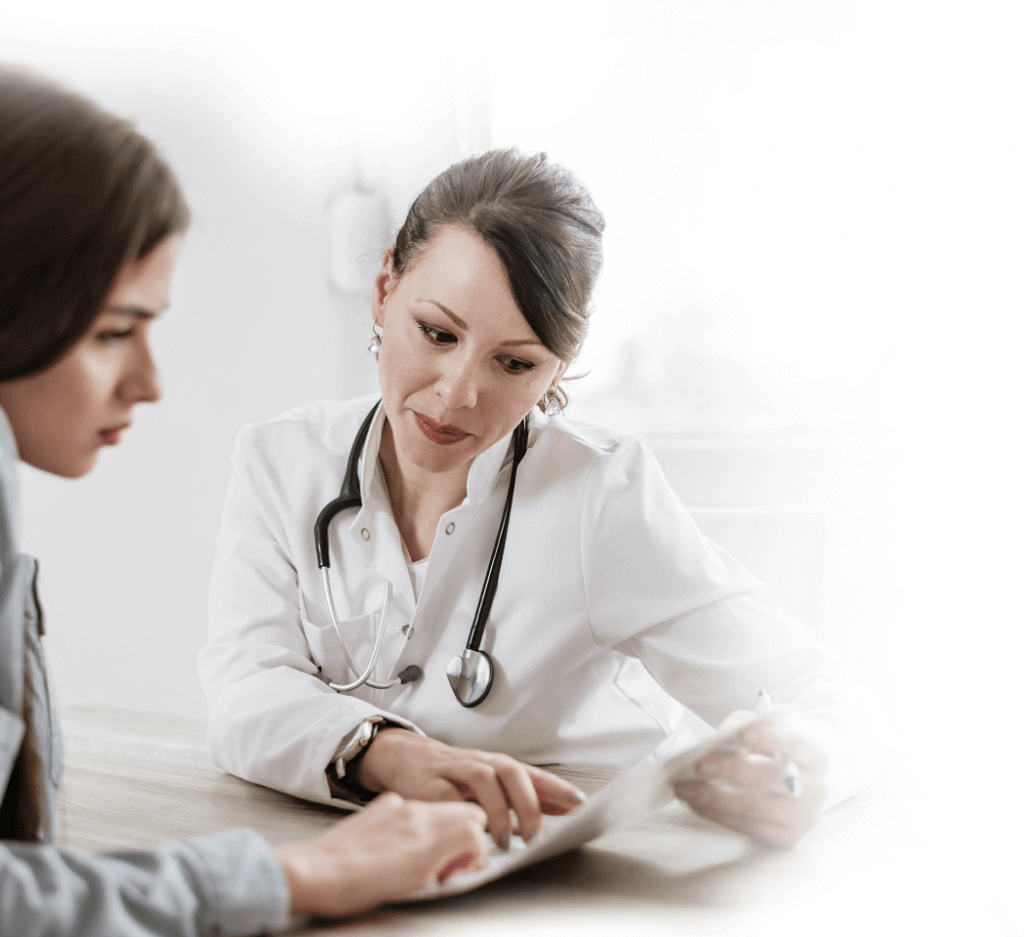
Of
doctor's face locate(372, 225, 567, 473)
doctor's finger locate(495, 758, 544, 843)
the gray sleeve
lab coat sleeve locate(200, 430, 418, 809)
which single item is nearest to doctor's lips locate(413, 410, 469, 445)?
doctor's face locate(372, 225, 567, 473)

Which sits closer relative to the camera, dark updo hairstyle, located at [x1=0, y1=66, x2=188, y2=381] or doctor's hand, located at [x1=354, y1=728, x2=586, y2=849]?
dark updo hairstyle, located at [x1=0, y1=66, x2=188, y2=381]

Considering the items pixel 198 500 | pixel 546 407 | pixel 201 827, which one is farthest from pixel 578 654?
pixel 198 500

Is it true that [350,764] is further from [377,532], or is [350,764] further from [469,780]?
[377,532]

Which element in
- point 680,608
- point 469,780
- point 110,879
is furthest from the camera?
point 680,608

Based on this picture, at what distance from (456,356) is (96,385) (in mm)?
386

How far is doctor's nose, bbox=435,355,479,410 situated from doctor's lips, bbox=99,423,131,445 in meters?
0.34

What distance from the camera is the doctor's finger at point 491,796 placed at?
1.77 ft

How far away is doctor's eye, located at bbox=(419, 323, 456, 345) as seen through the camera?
809 millimetres

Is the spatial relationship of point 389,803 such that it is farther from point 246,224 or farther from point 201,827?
point 246,224

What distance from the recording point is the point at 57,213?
16.2 inches

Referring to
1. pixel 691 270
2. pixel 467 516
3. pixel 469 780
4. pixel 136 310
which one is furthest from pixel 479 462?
pixel 691 270

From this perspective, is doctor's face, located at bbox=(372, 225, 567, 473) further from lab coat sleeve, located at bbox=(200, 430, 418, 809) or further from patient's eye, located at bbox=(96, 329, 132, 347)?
patient's eye, located at bbox=(96, 329, 132, 347)

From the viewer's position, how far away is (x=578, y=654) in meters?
0.96

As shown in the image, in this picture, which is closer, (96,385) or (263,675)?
(96,385)
